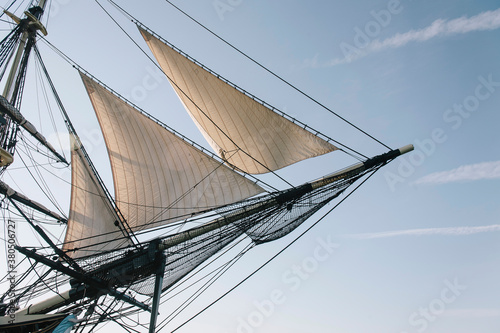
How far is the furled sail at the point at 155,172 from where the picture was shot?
13.1 meters

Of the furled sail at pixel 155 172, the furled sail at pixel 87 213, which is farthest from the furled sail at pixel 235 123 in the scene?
the furled sail at pixel 87 213

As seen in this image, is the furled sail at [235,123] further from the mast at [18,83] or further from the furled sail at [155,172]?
the mast at [18,83]

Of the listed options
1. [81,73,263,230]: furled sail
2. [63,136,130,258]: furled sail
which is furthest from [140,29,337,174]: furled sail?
[63,136,130,258]: furled sail

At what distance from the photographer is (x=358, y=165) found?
11.5 metres

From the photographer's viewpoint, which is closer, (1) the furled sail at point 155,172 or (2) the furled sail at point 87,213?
(1) the furled sail at point 155,172

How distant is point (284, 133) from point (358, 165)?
249cm

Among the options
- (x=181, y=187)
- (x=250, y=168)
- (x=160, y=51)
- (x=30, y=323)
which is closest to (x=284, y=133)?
(x=250, y=168)

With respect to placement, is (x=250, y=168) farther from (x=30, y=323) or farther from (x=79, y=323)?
(x=30, y=323)

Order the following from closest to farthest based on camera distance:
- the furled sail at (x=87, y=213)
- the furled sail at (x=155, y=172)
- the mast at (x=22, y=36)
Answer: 1. the furled sail at (x=155, y=172)
2. the furled sail at (x=87, y=213)
3. the mast at (x=22, y=36)

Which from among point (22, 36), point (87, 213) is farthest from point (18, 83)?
point (87, 213)

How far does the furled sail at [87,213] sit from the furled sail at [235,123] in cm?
454

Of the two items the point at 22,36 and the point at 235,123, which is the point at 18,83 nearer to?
the point at 22,36

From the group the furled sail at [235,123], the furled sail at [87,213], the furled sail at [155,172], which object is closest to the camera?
the furled sail at [235,123]

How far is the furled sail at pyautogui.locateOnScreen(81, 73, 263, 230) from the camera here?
1306 cm
